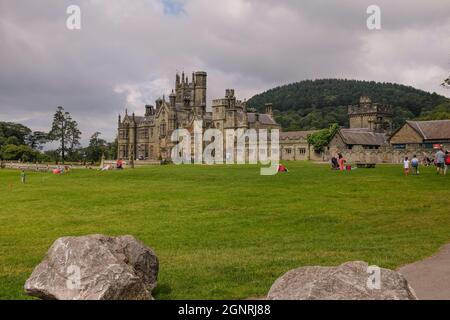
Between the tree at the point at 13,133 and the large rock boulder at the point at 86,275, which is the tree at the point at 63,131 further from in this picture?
the large rock boulder at the point at 86,275

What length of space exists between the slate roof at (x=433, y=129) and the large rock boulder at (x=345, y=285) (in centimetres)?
6461

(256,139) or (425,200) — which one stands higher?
(256,139)

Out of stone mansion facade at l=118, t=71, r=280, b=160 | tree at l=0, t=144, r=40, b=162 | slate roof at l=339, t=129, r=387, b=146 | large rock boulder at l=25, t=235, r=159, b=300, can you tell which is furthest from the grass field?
tree at l=0, t=144, r=40, b=162

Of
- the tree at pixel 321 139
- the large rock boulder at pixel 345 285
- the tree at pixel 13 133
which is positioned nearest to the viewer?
the large rock boulder at pixel 345 285

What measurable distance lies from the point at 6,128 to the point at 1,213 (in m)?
126

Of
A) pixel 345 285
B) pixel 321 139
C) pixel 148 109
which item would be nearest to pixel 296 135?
pixel 321 139

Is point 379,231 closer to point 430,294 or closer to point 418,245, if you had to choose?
point 418,245

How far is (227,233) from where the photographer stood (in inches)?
664

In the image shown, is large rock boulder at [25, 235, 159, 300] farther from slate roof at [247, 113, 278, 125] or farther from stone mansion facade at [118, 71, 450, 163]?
slate roof at [247, 113, 278, 125]

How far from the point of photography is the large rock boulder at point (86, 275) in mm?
8055

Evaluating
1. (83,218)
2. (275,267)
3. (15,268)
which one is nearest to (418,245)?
(275,267)

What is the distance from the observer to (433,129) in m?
67.8

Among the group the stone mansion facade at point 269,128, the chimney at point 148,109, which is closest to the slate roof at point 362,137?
the stone mansion facade at point 269,128

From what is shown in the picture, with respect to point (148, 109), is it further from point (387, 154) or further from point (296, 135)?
point (387, 154)
